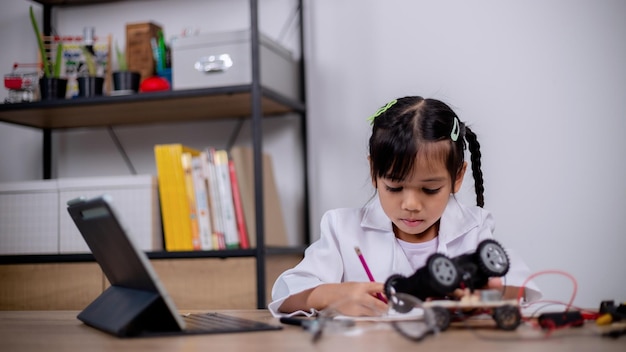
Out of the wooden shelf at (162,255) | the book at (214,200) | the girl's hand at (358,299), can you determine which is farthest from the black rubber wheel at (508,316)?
the book at (214,200)

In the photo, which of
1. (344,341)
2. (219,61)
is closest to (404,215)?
(344,341)

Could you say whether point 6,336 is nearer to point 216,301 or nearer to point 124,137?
point 216,301

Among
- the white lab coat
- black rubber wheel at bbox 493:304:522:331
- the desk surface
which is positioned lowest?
the desk surface

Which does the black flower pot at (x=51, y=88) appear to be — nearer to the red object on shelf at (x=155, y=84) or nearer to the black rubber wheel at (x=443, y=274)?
the red object on shelf at (x=155, y=84)

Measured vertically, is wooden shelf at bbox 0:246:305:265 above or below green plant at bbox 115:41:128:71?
below

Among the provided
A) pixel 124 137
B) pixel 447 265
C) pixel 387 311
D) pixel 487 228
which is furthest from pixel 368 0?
pixel 447 265

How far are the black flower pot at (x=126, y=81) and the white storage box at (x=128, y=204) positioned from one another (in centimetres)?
27

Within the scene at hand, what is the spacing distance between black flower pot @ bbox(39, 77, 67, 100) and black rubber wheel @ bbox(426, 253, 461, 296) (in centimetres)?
185

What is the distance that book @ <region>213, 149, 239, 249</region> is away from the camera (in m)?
2.26

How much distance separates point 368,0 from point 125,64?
2.68 feet

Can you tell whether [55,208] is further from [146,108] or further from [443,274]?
[443,274]

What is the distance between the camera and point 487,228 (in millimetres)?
1562

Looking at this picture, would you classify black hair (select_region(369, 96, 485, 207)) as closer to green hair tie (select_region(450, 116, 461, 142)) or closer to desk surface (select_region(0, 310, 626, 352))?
green hair tie (select_region(450, 116, 461, 142))

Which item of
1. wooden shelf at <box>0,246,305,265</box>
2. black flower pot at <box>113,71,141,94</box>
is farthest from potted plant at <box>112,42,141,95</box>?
wooden shelf at <box>0,246,305,265</box>
